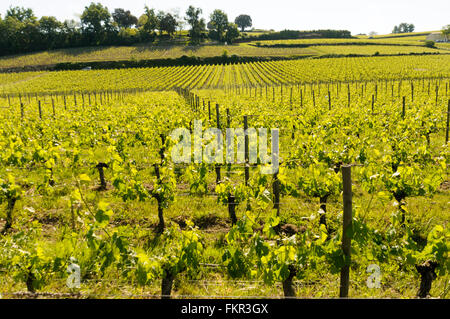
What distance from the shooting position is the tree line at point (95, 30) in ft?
288

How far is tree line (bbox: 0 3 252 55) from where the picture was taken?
288ft

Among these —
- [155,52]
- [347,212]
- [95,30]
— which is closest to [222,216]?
[347,212]

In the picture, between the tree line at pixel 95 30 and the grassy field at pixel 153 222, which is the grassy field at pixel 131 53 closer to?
the tree line at pixel 95 30

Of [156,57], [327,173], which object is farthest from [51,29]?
[327,173]

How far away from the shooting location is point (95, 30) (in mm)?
94125

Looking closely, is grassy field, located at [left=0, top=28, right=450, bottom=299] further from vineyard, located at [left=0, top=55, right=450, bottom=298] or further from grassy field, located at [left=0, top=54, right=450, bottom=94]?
grassy field, located at [left=0, top=54, right=450, bottom=94]

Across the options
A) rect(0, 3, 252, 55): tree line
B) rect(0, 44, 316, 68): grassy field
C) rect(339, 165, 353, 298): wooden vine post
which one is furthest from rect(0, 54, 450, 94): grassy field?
rect(339, 165, 353, 298): wooden vine post

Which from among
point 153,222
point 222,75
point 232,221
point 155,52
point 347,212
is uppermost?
point 155,52

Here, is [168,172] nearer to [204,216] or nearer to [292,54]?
[204,216]

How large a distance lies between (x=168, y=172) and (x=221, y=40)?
101 m

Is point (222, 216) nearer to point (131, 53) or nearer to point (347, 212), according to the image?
point (347, 212)

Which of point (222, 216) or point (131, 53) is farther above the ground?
point (131, 53)

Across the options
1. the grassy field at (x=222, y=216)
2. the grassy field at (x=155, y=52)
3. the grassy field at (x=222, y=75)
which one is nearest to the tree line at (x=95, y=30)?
the grassy field at (x=155, y=52)

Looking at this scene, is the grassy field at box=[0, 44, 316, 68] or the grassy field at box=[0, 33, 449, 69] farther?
the grassy field at box=[0, 33, 449, 69]
